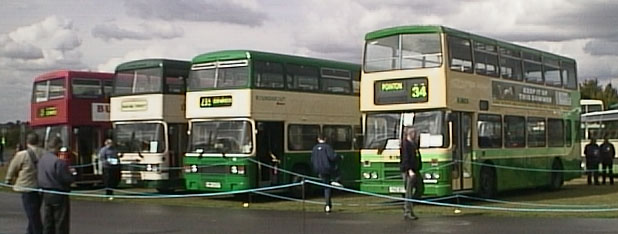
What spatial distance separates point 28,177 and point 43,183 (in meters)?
0.53

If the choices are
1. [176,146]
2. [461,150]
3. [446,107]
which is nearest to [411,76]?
[446,107]

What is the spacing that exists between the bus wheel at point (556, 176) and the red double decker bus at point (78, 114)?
45.0 feet

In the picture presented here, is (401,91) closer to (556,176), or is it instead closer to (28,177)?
(556,176)

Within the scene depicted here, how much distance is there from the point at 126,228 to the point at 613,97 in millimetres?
78634

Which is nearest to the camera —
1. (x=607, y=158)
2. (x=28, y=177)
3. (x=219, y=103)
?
(x=28, y=177)

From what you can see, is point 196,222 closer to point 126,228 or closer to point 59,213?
point 126,228

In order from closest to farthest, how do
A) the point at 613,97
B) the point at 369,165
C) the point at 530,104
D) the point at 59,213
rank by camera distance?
the point at 59,213
the point at 369,165
the point at 530,104
the point at 613,97

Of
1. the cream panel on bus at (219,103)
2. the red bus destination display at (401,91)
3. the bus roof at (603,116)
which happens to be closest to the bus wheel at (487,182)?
the red bus destination display at (401,91)

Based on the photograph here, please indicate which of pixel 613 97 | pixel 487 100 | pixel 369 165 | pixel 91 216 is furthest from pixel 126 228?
pixel 613 97

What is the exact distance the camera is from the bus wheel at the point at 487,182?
22.2 metres

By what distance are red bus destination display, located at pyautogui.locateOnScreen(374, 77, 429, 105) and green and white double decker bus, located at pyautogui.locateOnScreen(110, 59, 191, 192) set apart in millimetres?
7287

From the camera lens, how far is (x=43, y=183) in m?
12.7

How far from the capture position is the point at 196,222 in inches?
699

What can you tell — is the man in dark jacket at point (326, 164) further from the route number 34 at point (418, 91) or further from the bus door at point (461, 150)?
the bus door at point (461, 150)
